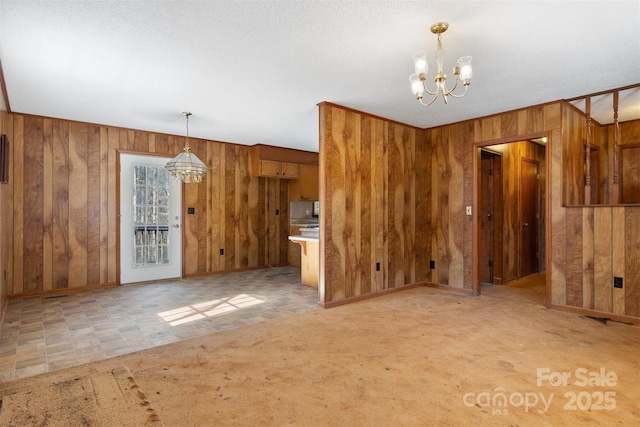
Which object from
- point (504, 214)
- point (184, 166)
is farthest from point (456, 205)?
point (184, 166)

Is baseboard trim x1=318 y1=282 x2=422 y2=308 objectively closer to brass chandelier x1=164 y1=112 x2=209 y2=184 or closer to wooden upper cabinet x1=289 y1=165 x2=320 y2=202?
brass chandelier x1=164 y1=112 x2=209 y2=184

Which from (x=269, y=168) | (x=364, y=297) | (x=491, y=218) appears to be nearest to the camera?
(x=364, y=297)

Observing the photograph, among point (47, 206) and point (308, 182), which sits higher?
point (308, 182)

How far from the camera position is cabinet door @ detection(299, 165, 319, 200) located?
7.13m

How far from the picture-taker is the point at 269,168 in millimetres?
6672

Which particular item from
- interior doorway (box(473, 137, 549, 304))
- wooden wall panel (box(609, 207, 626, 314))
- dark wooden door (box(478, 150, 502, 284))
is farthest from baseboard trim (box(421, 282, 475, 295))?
wooden wall panel (box(609, 207, 626, 314))

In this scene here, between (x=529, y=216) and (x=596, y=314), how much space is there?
254cm

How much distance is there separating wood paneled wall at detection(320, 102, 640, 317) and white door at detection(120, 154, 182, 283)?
121 inches

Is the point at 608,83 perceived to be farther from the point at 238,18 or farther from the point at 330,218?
the point at 238,18

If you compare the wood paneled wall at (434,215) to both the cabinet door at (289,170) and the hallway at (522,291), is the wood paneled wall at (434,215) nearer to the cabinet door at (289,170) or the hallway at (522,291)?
the hallway at (522,291)

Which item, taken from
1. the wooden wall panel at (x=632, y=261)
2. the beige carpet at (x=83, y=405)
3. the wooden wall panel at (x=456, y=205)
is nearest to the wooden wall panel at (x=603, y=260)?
the wooden wall panel at (x=632, y=261)

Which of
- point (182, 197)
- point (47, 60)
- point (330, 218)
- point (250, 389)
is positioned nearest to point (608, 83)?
point (330, 218)

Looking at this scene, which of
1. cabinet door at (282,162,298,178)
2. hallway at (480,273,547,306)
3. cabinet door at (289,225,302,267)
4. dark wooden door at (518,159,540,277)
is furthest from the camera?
cabinet door at (289,225,302,267)

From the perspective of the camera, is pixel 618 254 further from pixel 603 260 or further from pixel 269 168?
pixel 269 168
